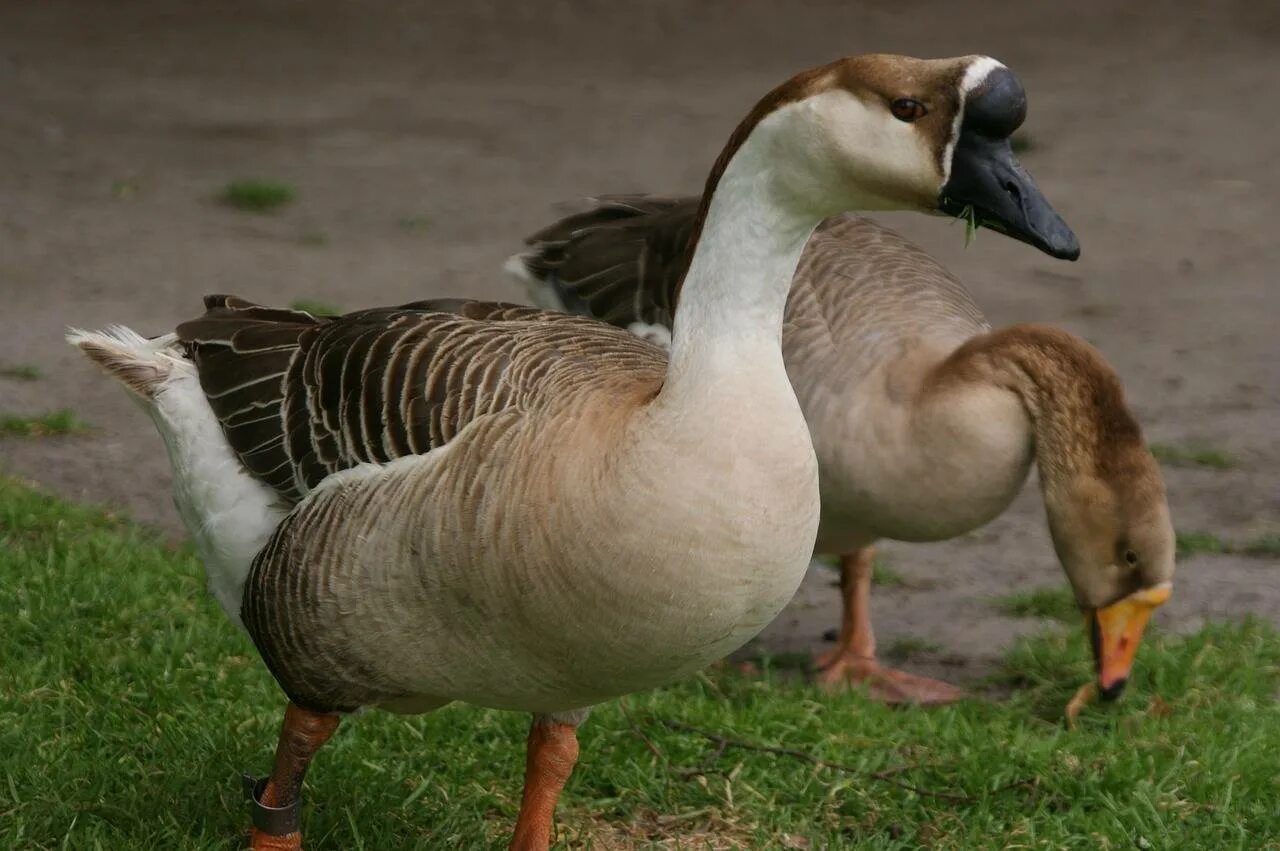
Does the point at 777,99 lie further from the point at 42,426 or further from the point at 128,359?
the point at 42,426

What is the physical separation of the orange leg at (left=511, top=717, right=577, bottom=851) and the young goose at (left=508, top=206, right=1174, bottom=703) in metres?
1.45

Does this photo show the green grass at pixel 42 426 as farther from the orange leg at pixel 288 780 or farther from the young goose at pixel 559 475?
the orange leg at pixel 288 780

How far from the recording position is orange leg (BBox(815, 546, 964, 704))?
5.11 meters

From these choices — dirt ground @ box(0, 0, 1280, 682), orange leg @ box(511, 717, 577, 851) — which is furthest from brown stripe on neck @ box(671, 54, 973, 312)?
dirt ground @ box(0, 0, 1280, 682)

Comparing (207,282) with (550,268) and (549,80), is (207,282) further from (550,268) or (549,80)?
(549,80)

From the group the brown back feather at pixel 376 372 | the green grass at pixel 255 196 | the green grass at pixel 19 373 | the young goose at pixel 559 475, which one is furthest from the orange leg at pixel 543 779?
the green grass at pixel 255 196

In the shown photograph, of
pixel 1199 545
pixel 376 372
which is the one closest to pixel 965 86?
pixel 376 372

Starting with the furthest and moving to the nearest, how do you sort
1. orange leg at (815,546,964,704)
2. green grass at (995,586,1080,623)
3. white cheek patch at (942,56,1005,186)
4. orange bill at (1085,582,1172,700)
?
green grass at (995,586,1080,623), orange leg at (815,546,964,704), orange bill at (1085,582,1172,700), white cheek patch at (942,56,1005,186)

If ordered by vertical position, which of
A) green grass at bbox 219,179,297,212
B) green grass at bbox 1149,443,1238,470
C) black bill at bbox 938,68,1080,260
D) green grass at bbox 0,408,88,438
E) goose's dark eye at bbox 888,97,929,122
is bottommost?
green grass at bbox 1149,443,1238,470

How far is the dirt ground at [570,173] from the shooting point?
6477 millimetres

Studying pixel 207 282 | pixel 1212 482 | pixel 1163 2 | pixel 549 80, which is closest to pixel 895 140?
pixel 1212 482

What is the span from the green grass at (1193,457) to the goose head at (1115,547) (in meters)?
2.28

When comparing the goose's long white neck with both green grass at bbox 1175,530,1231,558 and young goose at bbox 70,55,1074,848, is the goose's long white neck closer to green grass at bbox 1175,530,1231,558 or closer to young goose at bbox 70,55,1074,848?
young goose at bbox 70,55,1074,848

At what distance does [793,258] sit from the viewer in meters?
2.97
